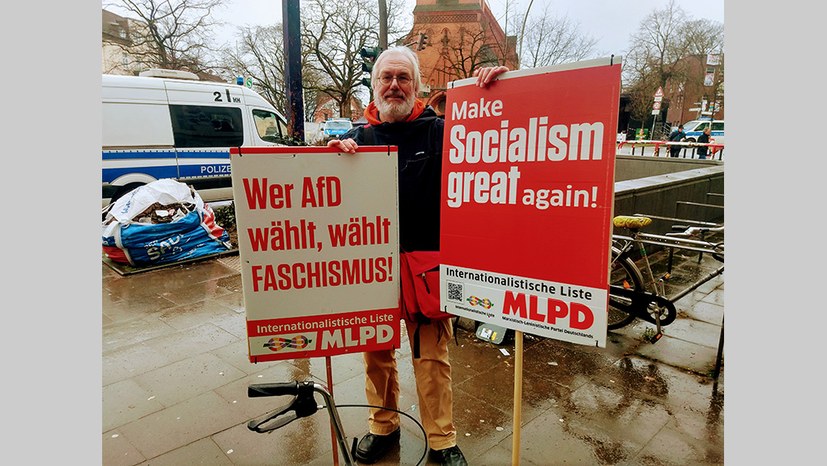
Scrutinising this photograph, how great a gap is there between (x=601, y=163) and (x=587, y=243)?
0.30 m

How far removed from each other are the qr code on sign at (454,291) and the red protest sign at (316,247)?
246mm

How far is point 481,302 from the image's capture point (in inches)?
83.4

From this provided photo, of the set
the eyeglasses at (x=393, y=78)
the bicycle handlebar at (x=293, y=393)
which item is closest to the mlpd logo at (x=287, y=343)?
the bicycle handlebar at (x=293, y=393)

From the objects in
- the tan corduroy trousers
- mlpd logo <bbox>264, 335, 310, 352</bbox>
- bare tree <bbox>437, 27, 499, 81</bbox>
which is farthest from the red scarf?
bare tree <bbox>437, 27, 499, 81</bbox>

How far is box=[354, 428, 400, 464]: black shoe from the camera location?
8.83ft

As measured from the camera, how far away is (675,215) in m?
7.30

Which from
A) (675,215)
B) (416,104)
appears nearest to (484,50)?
(675,215)

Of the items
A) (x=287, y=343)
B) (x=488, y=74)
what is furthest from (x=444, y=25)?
(x=287, y=343)

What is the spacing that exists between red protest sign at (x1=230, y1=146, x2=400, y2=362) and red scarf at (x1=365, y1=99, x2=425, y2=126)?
477 millimetres

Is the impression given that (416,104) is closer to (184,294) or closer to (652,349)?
(652,349)

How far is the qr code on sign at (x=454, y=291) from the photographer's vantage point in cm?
220

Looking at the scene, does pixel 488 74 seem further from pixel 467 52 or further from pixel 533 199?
pixel 467 52

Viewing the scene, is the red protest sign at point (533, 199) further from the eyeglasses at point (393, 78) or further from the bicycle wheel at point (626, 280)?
the bicycle wheel at point (626, 280)

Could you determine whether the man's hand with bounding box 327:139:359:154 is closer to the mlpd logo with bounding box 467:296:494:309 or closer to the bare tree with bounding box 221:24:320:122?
the mlpd logo with bounding box 467:296:494:309
